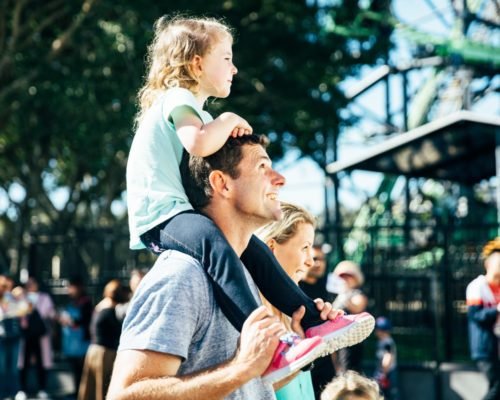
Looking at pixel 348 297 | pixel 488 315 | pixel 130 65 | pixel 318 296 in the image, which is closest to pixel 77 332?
pixel 348 297

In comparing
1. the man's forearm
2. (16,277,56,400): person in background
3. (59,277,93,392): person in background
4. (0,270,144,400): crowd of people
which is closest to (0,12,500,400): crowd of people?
the man's forearm

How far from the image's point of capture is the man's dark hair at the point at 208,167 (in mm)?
2863

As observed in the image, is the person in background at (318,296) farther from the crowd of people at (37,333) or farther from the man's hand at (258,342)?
the crowd of people at (37,333)

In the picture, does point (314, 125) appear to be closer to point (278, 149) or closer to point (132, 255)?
point (278, 149)

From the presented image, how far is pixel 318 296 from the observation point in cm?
716

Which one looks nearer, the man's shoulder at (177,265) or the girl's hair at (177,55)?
the man's shoulder at (177,265)

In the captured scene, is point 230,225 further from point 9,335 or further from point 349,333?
point 9,335

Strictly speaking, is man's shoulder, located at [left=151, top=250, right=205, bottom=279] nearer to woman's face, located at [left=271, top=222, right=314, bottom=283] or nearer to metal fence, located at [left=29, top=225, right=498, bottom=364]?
woman's face, located at [left=271, top=222, right=314, bottom=283]

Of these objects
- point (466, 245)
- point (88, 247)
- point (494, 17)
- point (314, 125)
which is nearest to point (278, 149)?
point (314, 125)

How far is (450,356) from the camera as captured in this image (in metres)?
12.7

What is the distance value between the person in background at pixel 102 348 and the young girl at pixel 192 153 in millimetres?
7913

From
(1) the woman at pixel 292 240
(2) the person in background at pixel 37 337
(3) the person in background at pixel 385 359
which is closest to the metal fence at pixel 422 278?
(3) the person in background at pixel 385 359

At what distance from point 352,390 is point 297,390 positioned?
34.4 inches

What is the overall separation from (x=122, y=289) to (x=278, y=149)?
11467mm
